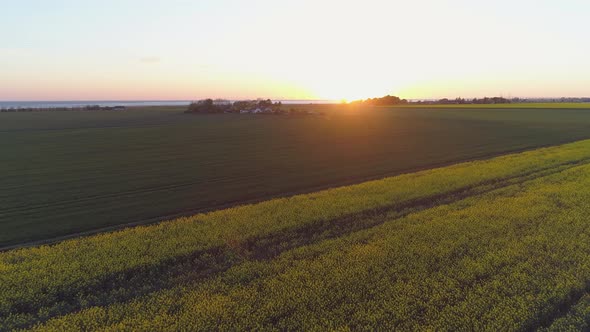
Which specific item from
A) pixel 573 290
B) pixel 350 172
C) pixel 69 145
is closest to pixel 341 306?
pixel 573 290

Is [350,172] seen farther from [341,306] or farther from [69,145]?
[69,145]

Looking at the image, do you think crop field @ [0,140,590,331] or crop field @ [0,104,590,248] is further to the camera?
crop field @ [0,104,590,248]

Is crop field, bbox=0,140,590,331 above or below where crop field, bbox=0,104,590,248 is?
below

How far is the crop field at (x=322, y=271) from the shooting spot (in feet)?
28.1

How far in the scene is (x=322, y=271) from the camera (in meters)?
10.7

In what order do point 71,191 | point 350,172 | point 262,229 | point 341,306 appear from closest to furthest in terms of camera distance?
1. point 341,306
2. point 262,229
3. point 71,191
4. point 350,172

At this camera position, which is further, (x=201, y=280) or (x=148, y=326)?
(x=201, y=280)

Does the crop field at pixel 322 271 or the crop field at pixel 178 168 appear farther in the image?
the crop field at pixel 178 168

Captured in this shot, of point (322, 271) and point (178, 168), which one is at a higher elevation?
point (178, 168)

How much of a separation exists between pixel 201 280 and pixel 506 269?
9192 millimetres

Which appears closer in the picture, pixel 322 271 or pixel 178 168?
pixel 322 271

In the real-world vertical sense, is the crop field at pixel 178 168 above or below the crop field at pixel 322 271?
above

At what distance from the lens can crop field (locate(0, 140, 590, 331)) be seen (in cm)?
858

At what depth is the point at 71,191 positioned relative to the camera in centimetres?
1980
